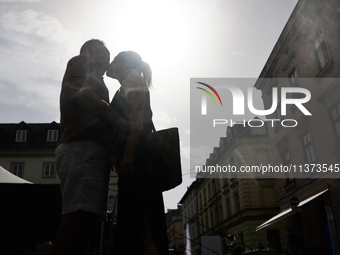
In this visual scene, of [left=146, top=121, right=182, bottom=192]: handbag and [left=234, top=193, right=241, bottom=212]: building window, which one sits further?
[left=234, top=193, right=241, bottom=212]: building window

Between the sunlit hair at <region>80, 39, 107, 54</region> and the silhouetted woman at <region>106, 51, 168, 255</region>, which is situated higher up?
the sunlit hair at <region>80, 39, 107, 54</region>

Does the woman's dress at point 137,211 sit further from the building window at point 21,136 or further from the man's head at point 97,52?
the building window at point 21,136

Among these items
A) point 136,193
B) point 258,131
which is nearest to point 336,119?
point 136,193

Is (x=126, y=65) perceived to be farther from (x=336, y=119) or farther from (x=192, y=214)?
(x=192, y=214)

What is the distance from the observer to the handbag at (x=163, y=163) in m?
1.92

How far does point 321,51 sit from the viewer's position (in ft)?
47.0

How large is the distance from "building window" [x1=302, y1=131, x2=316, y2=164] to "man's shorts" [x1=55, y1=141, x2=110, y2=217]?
15.3 meters

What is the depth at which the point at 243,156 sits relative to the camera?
98.5 feet

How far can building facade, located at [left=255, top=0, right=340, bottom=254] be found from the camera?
42.8ft

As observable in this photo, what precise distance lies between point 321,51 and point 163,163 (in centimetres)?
1471

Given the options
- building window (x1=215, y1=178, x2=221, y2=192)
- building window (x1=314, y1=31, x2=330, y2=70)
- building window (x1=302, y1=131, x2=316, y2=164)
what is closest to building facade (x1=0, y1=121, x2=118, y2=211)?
building window (x1=215, y1=178, x2=221, y2=192)

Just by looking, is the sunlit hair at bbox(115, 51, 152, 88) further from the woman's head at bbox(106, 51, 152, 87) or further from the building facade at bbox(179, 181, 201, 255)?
the building facade at bbox(179, 181, 201, 255)

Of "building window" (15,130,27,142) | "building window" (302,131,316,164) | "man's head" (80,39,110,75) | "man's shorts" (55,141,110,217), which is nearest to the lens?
"man's shorts" (55,141,110,217)

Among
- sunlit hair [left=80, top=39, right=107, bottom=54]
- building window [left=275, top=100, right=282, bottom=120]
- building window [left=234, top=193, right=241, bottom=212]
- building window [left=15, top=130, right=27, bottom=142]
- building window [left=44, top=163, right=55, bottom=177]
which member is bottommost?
sunlit hair [left=80, top=39, right=107, bottom=54]
